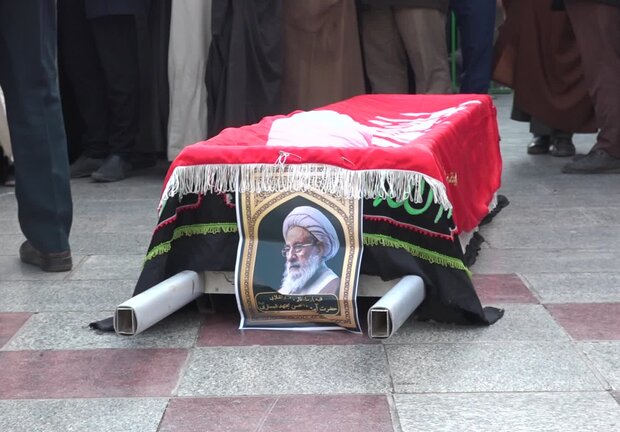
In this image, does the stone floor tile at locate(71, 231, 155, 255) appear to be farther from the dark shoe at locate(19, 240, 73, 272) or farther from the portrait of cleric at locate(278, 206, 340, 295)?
the portrait of cleric at locate(278, 206, 340, 295)

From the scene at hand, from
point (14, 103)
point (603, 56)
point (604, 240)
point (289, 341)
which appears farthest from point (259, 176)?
point (603, 56)

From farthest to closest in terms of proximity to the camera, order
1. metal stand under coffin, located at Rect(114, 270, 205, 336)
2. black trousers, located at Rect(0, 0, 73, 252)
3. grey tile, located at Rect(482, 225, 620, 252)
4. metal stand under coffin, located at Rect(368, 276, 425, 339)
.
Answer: grey tile, located at Rect(482, 225, 620, 252), black trousers, located at Rect(0, 0, 73, 252), metal stand under coffin, located at Rect(114, 270, 205, 336), metal stand under coffin, located at Rect(368, 276, 425, 339)

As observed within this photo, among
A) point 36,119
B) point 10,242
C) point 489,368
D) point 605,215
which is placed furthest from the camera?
point 605,215

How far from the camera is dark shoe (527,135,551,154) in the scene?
699cm

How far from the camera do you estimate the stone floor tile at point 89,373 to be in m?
2.76

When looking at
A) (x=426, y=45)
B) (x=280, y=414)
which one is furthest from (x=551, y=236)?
(x=280, y=414)

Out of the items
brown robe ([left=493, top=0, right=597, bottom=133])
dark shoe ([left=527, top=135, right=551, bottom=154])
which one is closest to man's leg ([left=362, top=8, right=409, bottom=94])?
brown robe ([left=493, top=0, right=597, bottom=133])

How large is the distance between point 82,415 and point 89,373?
0.31 meters

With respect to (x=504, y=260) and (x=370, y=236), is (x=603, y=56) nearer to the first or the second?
(x=504, y=260)

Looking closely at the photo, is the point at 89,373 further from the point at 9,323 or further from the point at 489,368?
the point at 489,368

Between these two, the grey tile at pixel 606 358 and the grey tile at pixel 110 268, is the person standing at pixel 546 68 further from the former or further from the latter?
the grey tile at pixel 606 358

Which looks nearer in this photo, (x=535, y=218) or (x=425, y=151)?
(x=425, y=151)

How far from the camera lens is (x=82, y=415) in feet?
8.52

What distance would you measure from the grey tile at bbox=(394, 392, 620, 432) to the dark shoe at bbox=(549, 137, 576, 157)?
4348mm
